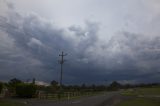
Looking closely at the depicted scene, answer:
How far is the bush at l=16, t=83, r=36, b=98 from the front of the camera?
2174 inches

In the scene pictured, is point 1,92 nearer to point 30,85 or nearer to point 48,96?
point 30,85

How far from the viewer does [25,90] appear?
181 ft

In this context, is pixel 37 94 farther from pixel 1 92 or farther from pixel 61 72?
pixel 61 72

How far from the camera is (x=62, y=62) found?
236 ft

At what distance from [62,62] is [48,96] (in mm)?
13642

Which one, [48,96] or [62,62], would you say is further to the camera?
[62,62]

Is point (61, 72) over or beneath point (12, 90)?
over

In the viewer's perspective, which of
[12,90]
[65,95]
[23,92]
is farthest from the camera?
[65,95]

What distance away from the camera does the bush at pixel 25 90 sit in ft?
181

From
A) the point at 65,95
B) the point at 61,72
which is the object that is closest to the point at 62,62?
the point at 61,72

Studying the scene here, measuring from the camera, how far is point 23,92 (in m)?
55.3

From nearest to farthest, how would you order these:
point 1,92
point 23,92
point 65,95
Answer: point 1,92, point 23,92, point 65,95

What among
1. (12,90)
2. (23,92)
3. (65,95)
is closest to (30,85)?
(23,92)

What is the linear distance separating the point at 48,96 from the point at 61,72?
41.2ft
